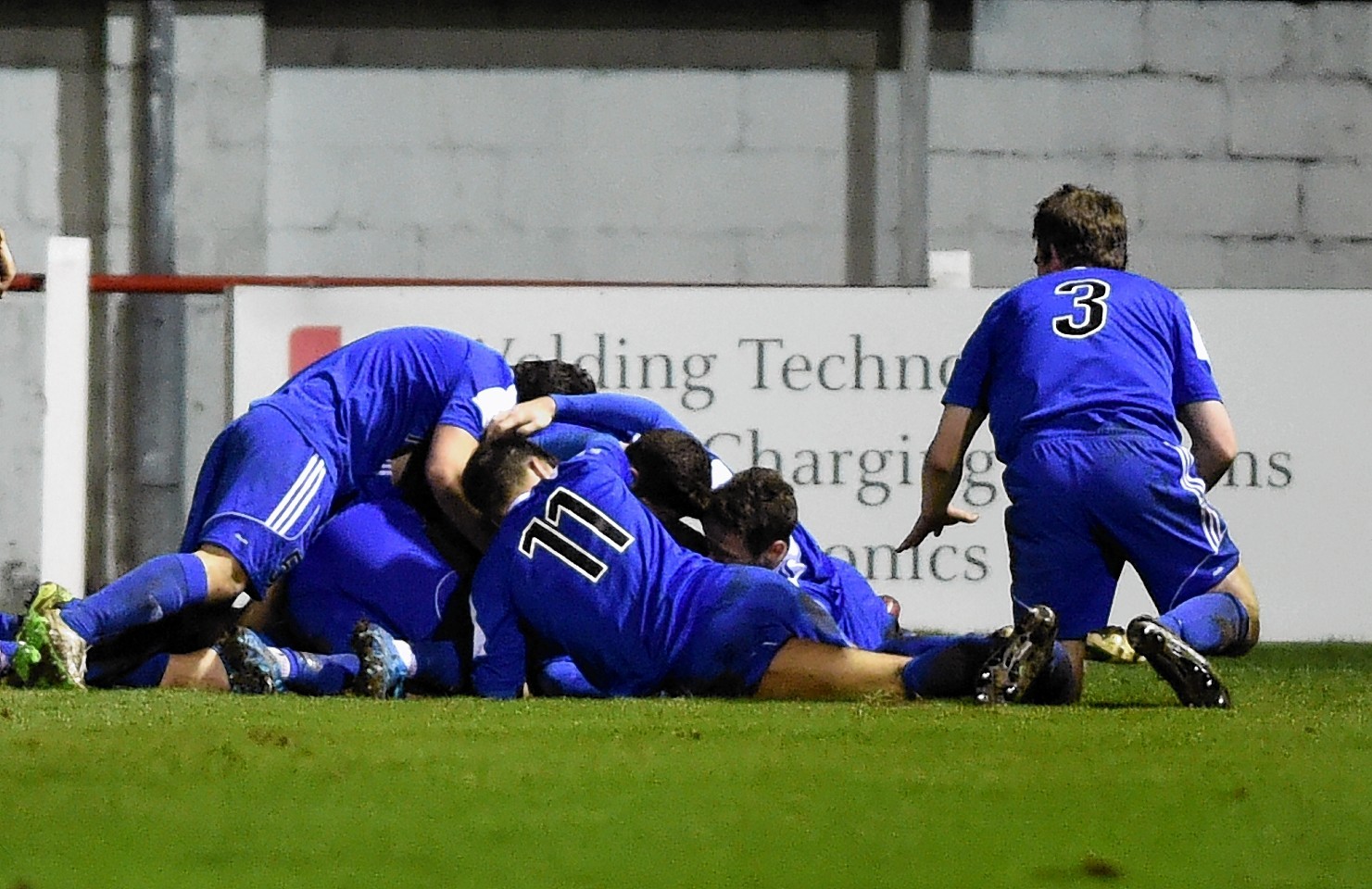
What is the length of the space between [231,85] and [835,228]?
2.65 metres

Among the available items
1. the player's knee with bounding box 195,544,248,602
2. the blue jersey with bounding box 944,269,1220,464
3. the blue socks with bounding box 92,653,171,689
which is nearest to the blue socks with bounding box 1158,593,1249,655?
the blue jersey with bounding box 944,269,1220,464

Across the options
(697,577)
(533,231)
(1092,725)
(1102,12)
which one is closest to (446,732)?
(697,577)

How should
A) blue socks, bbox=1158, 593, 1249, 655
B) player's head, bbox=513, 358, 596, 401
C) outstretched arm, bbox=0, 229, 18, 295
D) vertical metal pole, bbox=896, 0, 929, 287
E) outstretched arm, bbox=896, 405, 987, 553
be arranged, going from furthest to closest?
vertical metal pole, bbox=896, 0, 929, 287 → player's head, bbox=513, 358, 596, 401 → outstretched arm, bbox=0, 229, 18, 295 → outstretched arm, bbox=896, 405, 987, 553 → blue socks, bbox=1158, 593, 1249, 655

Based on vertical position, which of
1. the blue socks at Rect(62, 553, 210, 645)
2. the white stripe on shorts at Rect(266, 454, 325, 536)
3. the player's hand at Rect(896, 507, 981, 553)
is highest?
the white stripe on shorts at Rect(266, 454, 325, 536)

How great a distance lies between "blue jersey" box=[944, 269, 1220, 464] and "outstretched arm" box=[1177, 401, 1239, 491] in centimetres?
3

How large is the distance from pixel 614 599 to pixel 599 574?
67 millimetres

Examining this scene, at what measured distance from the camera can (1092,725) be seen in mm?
4129

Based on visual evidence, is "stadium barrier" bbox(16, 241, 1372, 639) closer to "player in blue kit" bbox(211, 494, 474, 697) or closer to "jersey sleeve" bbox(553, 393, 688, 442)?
"jersey sleeve" bbox(553, 393, 688, 442)

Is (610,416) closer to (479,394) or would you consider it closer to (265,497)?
(479,394)

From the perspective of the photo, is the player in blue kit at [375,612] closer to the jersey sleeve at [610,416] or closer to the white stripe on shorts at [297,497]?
the white stripe on shorts at [297,497]

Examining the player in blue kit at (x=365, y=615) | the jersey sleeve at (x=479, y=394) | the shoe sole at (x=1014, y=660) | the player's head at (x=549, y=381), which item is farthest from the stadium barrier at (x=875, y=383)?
the shoe sole at (x=1014, y=660)

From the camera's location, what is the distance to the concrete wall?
9.42 m

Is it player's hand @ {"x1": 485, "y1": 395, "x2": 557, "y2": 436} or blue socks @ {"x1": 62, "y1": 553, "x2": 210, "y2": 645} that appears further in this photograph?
player's hand @ {"x1": 485, "y1": 395, "x2": 557, "y2": 436}

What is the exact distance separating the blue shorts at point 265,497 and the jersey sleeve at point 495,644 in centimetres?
50
